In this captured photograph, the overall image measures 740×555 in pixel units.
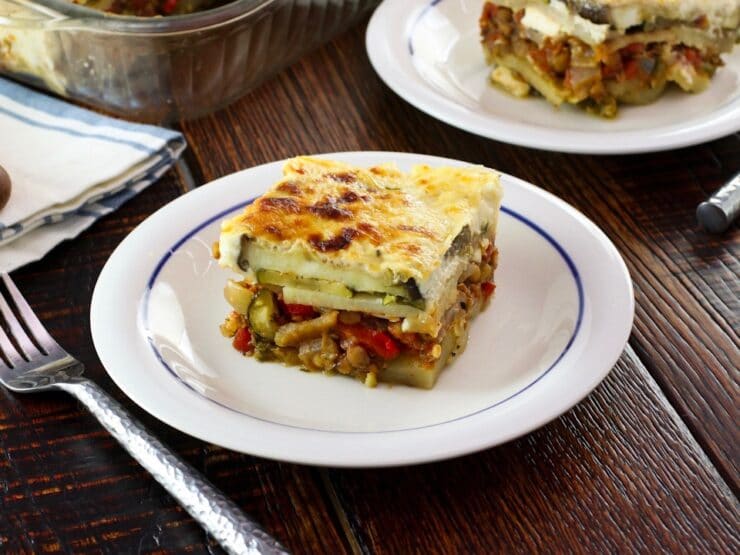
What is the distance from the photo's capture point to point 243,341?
2.07m

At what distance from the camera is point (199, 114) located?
303 centimetres

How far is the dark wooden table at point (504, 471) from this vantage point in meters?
1.69

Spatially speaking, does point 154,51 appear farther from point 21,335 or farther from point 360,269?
point 360,269

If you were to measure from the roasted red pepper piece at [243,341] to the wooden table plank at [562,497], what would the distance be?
1.24ft

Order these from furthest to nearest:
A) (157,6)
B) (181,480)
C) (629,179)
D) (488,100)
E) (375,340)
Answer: (157,6) < (488,100) < (629,179) < (375,340) < (181,480)

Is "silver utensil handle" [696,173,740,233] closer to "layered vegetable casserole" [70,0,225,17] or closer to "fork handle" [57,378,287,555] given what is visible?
"fork handle" [57,378,287,555]

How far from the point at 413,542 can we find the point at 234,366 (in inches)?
21.9

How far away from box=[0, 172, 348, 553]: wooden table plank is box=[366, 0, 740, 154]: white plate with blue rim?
120 centimetres

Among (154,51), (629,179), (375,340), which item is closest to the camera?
(375,340)

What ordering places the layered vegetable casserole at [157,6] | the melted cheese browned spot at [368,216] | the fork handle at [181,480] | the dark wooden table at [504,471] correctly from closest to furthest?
the fork handle at [181,480]
the dark wooden table at [504,471]
the melted cheese browned spot at [368,216]
the layered vegetable casserole at [157,6]

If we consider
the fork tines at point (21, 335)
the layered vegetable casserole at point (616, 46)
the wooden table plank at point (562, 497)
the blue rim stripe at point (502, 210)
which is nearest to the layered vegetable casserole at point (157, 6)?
the layered vegetable casserole at point (616, 46)

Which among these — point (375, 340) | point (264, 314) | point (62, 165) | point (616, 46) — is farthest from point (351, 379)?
point (616, 46)

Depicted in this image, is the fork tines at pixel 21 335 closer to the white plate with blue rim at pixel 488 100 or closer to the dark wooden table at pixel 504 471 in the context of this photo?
the dark wooden table at pixel 504 471

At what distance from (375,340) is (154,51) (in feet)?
4.22
